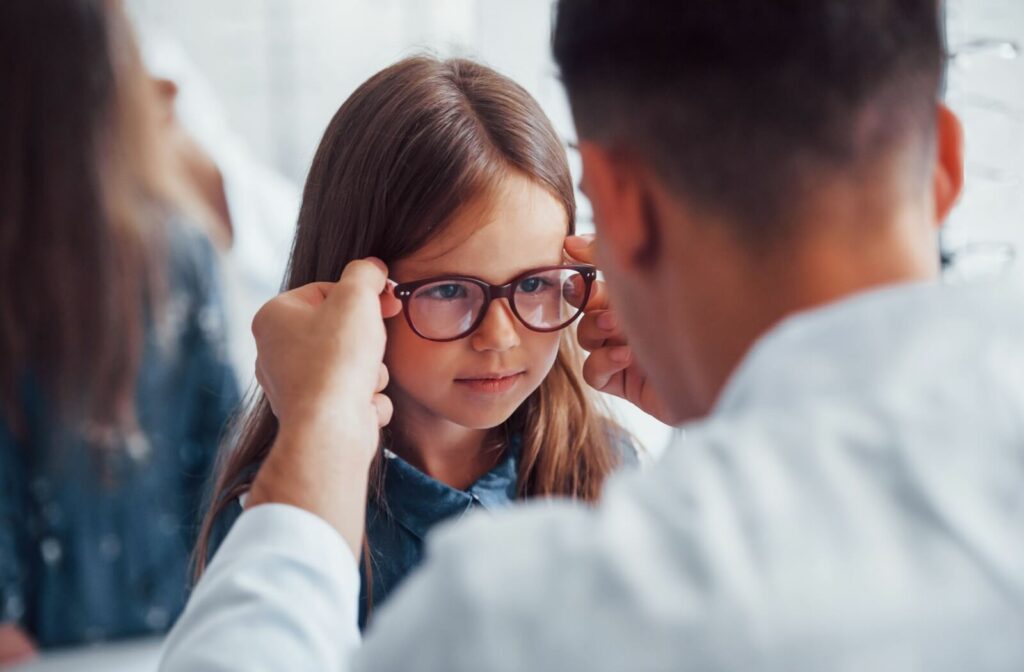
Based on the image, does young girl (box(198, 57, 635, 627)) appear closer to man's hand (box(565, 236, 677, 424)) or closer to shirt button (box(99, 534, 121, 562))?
man's hand (box(565, 236, 677, 424))

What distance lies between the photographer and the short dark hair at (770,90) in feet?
2.32

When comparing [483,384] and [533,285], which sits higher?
[533,285]

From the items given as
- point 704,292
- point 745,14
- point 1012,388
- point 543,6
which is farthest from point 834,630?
point 543,6

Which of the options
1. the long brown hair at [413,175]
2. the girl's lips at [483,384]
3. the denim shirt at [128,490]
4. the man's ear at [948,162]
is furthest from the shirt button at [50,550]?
the man's ear at [948,162]

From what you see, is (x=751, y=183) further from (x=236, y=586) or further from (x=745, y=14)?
(x=236, y=586)

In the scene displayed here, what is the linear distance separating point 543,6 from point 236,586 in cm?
191

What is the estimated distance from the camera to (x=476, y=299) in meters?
1.28

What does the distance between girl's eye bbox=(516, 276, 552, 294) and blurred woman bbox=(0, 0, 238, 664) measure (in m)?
1.10

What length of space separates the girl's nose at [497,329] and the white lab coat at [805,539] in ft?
2.23

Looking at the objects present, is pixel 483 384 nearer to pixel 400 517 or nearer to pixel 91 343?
pixel 400 517

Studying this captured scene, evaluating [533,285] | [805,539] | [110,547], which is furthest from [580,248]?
[110,547]

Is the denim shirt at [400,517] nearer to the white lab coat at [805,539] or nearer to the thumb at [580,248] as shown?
the thumb at [580,248]

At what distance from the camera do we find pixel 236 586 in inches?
32.4

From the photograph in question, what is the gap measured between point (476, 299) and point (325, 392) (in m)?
0.34
